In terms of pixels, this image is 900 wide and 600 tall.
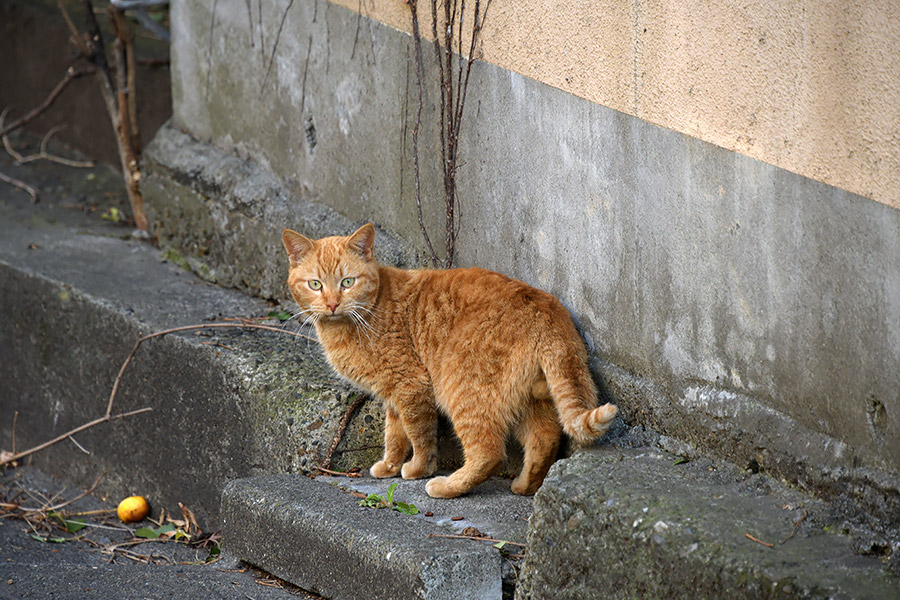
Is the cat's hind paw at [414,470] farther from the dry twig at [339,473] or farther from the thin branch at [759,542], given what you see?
the thin branch at [759,542]

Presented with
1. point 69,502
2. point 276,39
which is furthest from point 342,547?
point 276,39

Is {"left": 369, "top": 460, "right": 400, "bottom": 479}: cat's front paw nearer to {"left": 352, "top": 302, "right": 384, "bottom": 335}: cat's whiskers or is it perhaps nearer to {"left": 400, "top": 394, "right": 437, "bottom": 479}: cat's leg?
{"left": 400, "top": 394, "right": 437, "bottom": 479}: cat's leg

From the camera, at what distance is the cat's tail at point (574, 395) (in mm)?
2944

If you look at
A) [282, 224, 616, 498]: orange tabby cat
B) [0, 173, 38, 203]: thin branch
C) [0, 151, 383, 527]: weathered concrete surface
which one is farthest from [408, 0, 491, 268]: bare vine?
[0, 173, 38, 203]: thin branch


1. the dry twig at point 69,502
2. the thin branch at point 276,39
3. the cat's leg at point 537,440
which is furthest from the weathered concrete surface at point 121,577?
the thin branch at point 276,39

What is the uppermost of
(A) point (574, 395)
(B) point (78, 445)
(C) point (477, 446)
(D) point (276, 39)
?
(D) point (276, 39)

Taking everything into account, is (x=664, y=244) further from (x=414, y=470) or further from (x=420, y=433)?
(x=414, y=470)

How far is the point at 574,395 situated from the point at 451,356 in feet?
1.66

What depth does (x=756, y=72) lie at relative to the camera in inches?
100.0

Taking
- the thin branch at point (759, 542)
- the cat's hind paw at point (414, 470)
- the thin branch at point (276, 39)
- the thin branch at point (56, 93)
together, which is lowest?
the cat's hind paw at point (414, 470)

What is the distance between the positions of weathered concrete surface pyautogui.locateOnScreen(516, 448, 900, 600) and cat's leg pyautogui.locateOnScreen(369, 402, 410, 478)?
895mm

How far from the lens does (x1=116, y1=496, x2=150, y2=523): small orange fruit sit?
4.61 metres

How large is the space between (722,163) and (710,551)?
3.34ft

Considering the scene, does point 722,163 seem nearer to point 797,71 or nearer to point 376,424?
point 797,71
